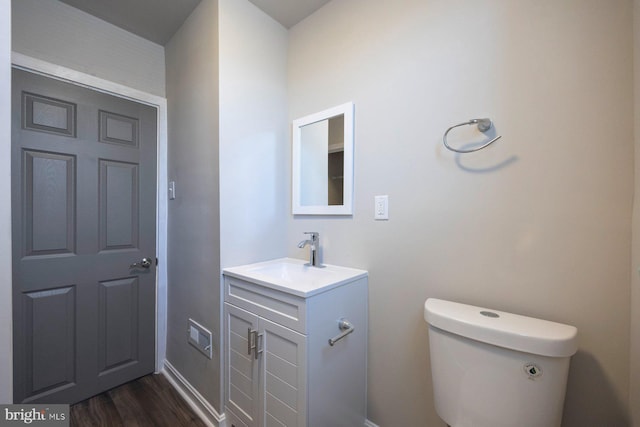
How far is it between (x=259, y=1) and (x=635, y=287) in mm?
2132

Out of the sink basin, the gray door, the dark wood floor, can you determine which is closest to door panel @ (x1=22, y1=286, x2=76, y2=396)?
the gray door

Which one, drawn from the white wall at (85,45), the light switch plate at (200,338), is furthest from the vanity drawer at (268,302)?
the white wall at (85,45)

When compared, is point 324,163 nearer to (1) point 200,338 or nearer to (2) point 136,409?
(1) point 200,338

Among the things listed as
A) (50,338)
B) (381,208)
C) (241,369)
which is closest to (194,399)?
(241,369)

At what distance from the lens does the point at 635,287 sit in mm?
767

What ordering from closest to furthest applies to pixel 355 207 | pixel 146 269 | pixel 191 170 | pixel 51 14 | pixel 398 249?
pixel 398 249
pixel 355 207
pixel 51 14
pixel 191 170
pixel 146 269

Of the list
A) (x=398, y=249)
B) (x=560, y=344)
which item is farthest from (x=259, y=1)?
(x=560, y=344)

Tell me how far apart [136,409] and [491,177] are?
2.32 metres

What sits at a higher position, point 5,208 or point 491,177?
point 491,177

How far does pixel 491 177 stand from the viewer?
100cm

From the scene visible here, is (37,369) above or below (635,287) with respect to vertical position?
below

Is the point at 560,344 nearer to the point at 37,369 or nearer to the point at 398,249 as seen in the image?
the point at 398,249

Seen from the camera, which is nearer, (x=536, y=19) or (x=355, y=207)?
(x=536, y=19)

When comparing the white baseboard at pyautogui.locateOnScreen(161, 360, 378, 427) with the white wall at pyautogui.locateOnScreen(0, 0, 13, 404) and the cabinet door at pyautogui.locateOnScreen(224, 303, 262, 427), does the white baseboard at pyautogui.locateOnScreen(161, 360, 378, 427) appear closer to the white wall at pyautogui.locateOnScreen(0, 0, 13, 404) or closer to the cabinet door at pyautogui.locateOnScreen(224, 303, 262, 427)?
the cabinet door at pyautogui.locateOnScreen(224, 303, 262, 427)
